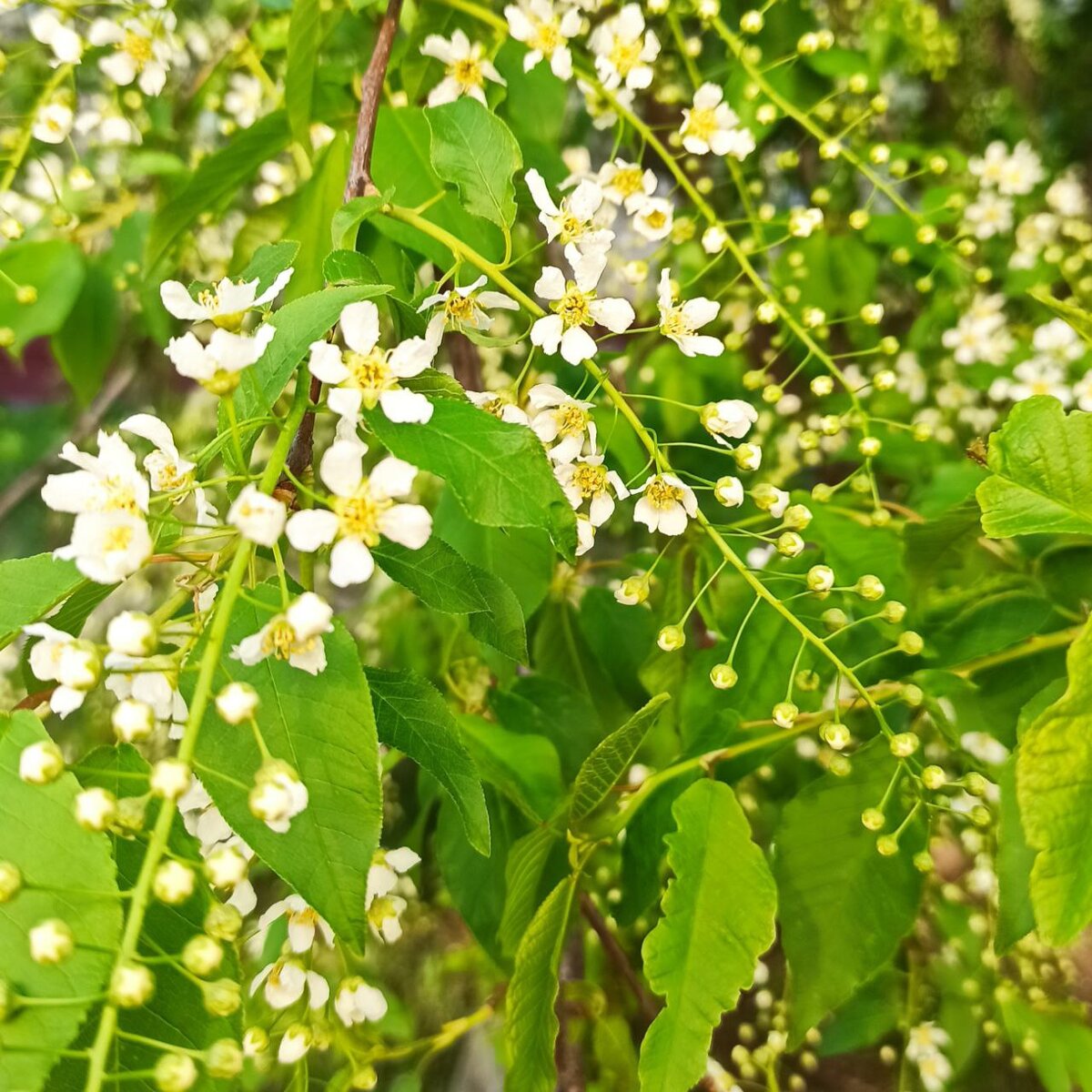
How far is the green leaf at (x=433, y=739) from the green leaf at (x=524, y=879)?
0.10m

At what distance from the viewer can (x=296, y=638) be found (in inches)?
16.6

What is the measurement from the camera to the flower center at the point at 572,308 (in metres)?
0.59

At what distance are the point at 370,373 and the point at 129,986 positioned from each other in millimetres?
303

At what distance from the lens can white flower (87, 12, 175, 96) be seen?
85 cm

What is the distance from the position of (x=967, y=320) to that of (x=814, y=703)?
1167mm

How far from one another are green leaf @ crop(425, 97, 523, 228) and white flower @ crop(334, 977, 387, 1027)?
58 cm

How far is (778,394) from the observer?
2.49 feet

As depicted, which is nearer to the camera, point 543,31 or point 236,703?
point 236,703

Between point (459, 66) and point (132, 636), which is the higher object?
point (459, 66)

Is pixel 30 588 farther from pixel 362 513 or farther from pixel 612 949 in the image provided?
pixel 612 949

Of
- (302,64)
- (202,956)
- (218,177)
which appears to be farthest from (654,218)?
(202,956)

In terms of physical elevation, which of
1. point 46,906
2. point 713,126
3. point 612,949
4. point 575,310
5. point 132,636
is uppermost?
point 713,126

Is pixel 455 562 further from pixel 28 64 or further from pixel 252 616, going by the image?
pixel 28 64

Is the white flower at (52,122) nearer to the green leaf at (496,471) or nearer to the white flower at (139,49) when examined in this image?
the white flower at (139,49)
